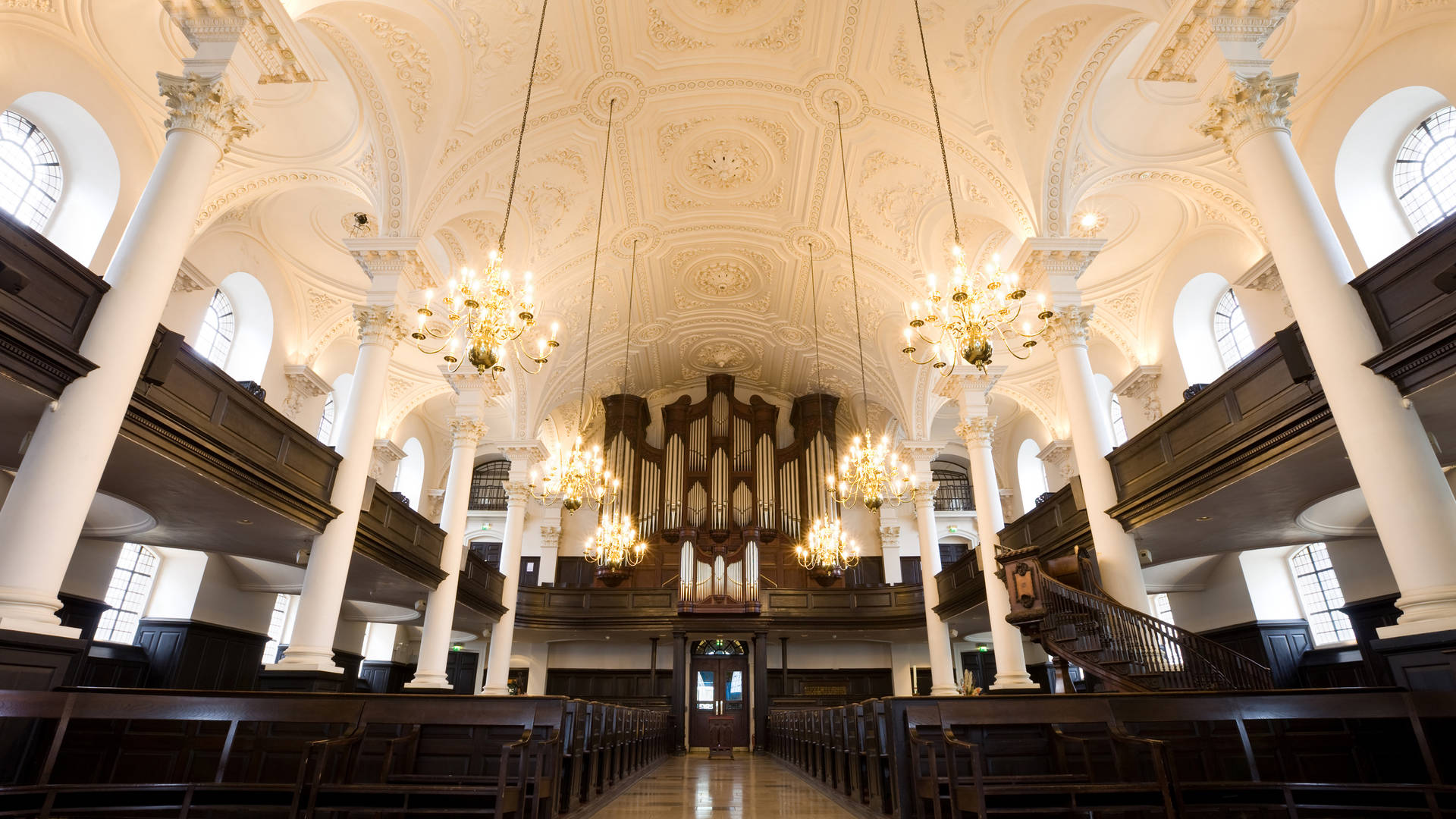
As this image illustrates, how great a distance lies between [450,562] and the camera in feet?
46.9

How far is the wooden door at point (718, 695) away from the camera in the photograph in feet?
68.5

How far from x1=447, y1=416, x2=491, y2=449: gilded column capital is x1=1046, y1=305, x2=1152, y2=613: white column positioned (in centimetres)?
1083

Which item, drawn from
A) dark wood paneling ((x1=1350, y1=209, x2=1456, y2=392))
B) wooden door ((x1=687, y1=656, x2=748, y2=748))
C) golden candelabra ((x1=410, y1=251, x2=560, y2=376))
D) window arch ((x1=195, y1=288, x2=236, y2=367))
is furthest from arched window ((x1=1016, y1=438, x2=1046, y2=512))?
window arch ((x1=195, y1=288, x2=236, y2=367))

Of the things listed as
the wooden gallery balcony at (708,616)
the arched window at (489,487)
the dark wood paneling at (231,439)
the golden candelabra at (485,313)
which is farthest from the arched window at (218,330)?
the arched window at (489,487)

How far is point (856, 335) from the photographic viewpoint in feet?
62.1

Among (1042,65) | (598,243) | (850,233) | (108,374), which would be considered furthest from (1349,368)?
(598,243)

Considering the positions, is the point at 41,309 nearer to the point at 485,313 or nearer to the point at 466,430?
the point at 485,313

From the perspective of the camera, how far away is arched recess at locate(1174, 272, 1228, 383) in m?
14.1

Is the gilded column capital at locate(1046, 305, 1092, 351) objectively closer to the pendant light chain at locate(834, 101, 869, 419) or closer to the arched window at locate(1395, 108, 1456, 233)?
the arched window at locate(1395, 108, 1456, 233)

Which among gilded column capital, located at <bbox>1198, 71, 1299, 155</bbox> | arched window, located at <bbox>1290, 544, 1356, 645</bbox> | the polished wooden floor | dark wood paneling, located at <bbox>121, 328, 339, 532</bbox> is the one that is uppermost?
gilded column capital, located at <bbox>1198, 71, 1299, 155</bbox>

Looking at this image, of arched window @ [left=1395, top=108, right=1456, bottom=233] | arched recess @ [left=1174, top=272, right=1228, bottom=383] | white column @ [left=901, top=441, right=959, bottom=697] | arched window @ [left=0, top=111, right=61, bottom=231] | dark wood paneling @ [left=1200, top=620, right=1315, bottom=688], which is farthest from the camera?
white column @ [left=901, top=441, right=959, bottom=697]

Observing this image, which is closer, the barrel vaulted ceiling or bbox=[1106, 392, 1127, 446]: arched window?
the barrel vaulted ceiling

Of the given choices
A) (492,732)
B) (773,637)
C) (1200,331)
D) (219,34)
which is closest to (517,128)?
(219,34)

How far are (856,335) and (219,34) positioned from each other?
47.5 ft
